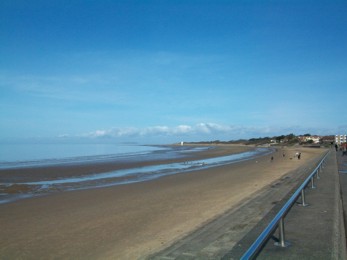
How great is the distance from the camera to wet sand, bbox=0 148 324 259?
21.8 feet

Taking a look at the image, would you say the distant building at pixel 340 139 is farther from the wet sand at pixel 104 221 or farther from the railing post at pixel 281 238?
the railing post at pixel 281 238

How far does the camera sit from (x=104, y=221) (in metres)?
9.04

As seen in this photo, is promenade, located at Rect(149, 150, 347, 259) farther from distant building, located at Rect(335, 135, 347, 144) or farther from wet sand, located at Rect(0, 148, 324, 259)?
distant building, located at Rect(335, 135, 347, 144)

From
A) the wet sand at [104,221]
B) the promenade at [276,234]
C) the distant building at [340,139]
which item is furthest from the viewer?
the distant building at [340,139]

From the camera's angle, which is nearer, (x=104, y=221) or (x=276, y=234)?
(x=276, y=234)

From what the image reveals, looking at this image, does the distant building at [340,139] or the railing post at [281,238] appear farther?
the distant building at [340,139]

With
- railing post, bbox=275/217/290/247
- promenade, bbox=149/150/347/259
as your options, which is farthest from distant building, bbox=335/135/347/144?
railing post, bbox=275/217/290/247

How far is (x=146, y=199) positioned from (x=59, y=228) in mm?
4575

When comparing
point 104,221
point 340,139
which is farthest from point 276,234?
point 340,139

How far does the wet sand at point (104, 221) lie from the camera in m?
6.64

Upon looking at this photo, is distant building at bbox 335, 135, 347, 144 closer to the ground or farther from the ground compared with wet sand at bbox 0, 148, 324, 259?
farther from the ground

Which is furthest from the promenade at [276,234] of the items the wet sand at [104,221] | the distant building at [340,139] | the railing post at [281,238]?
the distant building at [340,139]

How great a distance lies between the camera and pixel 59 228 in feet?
27.4

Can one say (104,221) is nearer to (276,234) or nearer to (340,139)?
(276,234)
